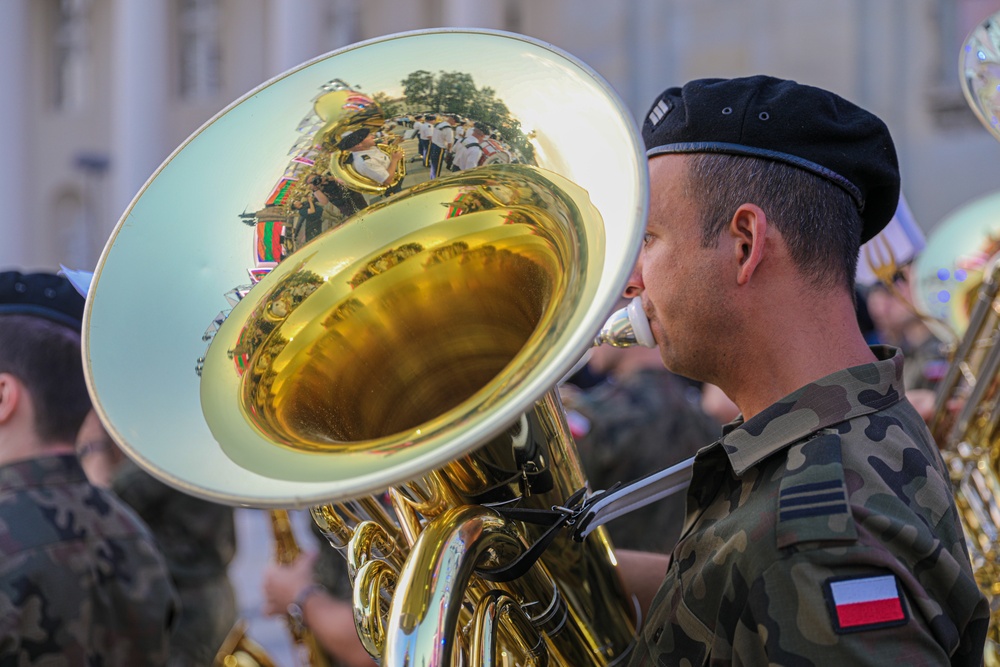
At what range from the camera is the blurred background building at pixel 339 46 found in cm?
1029

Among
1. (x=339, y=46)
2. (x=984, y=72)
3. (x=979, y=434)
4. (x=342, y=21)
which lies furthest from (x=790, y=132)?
(x=342, y=21)

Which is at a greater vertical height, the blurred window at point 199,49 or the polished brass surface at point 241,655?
the blurred window at point 199,49

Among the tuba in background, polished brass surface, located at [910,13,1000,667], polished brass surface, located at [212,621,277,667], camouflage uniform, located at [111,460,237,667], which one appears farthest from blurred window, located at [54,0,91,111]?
the tuba in background

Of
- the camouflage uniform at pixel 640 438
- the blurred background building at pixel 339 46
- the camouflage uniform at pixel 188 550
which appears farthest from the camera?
the blurred background building at pixel 339 46

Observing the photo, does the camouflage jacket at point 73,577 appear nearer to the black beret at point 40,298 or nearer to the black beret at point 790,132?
the black beret at point 40,298

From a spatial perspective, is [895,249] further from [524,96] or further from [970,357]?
[524,96]

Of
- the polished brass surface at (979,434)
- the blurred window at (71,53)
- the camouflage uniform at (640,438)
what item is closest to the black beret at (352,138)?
the polished brass surface at (979,434)

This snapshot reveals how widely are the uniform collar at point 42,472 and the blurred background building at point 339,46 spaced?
6.02 metres

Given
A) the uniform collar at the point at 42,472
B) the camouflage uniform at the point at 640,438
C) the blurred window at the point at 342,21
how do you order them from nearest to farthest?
the uniform collar at the point at 42,472, the camouflage uniform at the point at 640,438, the blurred window at the point at 342,21

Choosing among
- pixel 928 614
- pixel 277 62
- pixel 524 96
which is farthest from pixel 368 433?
pixel 277 62

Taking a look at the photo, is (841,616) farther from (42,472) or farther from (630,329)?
(42,472)

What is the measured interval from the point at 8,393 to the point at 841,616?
74.3 inches

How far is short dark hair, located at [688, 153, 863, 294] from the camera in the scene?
57.3 inches

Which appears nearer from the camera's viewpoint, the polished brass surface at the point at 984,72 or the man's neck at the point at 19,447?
the polished brass surface at the point at 984,72
